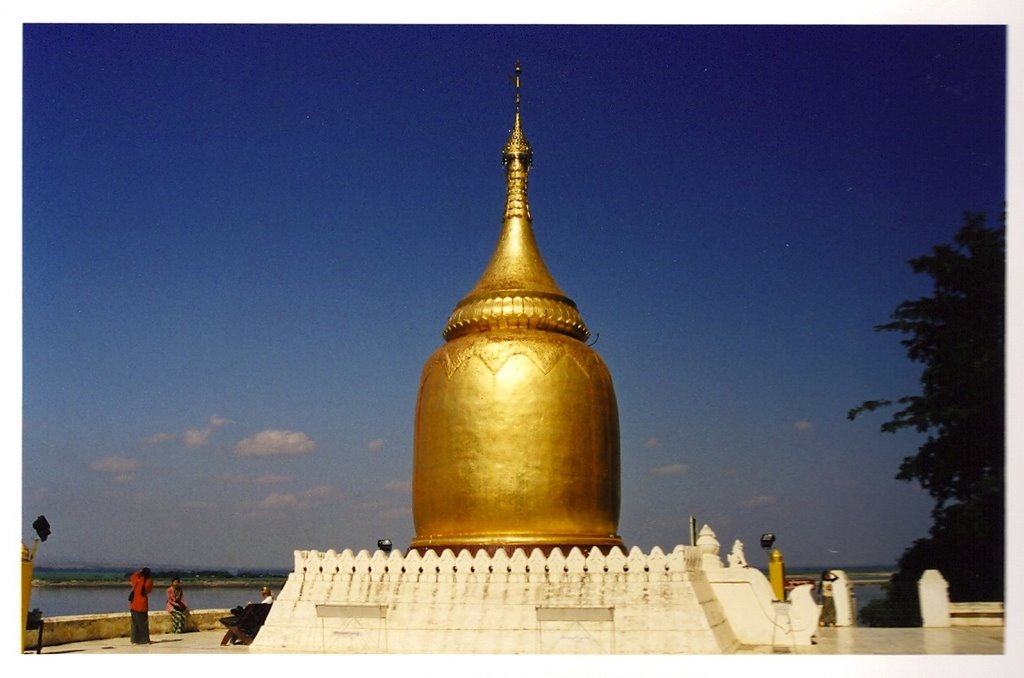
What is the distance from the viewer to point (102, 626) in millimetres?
16938

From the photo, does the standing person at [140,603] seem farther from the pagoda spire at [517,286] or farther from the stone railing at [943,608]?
the stone railing at [943,608]

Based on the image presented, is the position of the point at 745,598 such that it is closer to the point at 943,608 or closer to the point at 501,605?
the point at 501,605

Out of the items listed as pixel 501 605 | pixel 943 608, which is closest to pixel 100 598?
pixel 501 605

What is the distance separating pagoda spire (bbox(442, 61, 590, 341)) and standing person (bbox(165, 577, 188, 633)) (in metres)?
5.63

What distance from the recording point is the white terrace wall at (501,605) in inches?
560

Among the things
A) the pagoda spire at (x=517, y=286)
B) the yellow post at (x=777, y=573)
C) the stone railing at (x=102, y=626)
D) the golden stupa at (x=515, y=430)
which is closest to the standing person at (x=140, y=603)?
the stone railing at (x=102, y=626)

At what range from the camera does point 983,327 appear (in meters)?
18.5

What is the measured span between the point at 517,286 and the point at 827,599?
6857 millimetres

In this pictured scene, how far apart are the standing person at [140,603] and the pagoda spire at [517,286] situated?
607 centimetres

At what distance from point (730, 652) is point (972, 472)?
612cm
